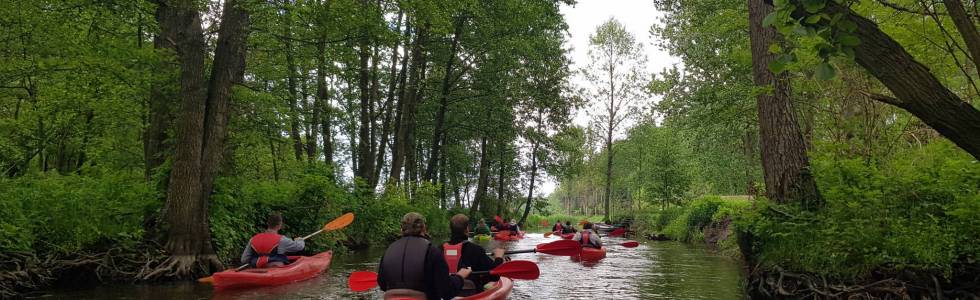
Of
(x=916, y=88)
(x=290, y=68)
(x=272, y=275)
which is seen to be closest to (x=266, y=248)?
(x=272, y=275)

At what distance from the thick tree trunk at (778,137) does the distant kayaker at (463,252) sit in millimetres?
4639

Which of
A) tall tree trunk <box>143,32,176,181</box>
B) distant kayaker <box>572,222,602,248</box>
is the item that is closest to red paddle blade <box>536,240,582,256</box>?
distant kayaker <box>572,222,602,248</box>

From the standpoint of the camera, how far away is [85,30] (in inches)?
464

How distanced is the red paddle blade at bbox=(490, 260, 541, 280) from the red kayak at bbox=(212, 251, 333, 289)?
4.69 m

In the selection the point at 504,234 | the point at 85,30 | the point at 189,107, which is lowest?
the point at 504,234

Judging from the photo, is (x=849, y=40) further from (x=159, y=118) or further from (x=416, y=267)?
(x=159, y=118)

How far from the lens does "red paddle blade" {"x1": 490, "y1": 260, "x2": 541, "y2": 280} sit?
7775 millimetres

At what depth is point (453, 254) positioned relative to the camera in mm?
7078

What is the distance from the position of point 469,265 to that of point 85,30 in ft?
32.9

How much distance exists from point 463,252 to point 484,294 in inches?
25.7

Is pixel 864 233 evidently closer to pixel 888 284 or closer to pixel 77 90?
pixel 888 284

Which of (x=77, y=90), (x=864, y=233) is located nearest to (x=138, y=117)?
(x=77, y=90)

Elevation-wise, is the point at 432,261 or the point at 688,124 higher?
the point at 688,124

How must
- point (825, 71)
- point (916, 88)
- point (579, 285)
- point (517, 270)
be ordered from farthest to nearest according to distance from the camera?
point (579, 285)
point (517, 270)
point (916, 88)
point (825, 71)
